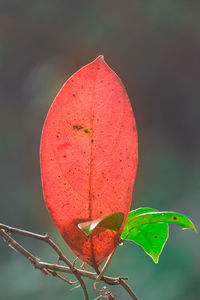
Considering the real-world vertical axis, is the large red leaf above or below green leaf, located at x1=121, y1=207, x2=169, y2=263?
above

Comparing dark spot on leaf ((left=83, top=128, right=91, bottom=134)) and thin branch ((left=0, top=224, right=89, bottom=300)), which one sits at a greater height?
dark spot on leaf ((left=83, top=128, right=91, bottom=134))

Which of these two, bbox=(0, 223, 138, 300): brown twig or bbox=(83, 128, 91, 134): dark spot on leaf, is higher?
bbox=(83, 128, 91, 134): dark spot on leaf

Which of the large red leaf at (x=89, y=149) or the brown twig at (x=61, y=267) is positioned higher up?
the large red leaf at (x=89, y=149)

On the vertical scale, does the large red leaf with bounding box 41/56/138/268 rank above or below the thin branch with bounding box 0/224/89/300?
above

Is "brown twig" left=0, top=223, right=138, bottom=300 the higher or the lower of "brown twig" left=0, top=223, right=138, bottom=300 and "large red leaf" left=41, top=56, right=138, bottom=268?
the lower

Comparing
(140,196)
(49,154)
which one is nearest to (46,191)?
(49,154)

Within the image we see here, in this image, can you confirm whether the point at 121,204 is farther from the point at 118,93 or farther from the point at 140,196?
the point at 140,196

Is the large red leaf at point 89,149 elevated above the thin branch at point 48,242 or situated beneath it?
elevated above

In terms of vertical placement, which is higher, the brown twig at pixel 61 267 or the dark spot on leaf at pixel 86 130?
the dark spot on leaf at pixel 86 130
